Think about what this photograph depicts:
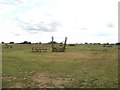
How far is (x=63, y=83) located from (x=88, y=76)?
379 cm

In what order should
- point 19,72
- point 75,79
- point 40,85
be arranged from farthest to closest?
point 19,72 < point 75,79 < point 40,85

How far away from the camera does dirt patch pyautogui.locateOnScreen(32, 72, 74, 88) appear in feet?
72.2

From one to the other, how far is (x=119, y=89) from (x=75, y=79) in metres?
4.72

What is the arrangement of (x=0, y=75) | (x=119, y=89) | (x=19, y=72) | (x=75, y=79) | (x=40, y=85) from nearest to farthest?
(x=119, y=89)
(x=40, y=85)
(x=75, y=79)
(x=0, y=75)
(x=19, y=72)

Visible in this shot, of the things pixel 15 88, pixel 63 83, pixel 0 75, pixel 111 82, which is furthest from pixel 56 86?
pixel 0 75

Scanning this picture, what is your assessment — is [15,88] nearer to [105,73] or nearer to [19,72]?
[19,72]

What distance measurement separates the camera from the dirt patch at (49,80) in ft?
72.2

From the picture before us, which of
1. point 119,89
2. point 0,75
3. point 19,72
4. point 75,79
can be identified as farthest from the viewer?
point 19,72

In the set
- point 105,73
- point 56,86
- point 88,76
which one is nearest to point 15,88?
point 56,86

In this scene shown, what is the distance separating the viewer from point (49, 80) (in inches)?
949

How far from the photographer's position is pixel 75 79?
24312 mm

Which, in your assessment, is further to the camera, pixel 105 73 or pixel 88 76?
pixel 105 73

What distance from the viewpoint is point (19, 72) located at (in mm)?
27859

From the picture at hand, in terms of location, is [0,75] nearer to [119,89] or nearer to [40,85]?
[40,85]
